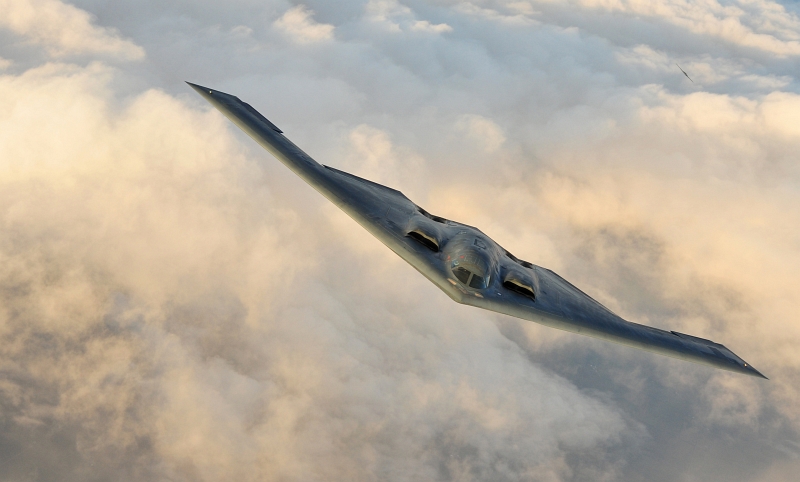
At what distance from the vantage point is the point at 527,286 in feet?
65.5

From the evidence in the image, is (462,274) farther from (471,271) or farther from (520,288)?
(520,288)

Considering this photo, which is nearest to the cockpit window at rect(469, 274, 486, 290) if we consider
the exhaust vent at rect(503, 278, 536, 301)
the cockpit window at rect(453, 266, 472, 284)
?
the cockpit window at rect(453, 266, 472, 284)

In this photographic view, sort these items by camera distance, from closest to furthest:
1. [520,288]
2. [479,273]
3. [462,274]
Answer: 1. [462,274]
2. [479,273]
3. [520,288]

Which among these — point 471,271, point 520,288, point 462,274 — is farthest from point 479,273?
point 520,288

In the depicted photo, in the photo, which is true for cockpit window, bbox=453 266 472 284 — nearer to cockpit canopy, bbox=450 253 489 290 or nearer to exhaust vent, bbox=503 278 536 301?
cockpit canopy, bbox=450 253 489 290

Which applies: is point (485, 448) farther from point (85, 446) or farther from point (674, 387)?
point (85, 446)

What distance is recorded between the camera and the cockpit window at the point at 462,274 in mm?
18672

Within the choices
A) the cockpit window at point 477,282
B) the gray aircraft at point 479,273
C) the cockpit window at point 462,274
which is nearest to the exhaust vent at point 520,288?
the gray aircraft at point 479,273

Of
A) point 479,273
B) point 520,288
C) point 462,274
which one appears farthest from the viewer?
point 520,288

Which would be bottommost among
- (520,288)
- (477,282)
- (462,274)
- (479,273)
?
(520,288)

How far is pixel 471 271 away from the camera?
18781 mm

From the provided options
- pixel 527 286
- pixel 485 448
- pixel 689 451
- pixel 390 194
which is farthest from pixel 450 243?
pixel 689 451

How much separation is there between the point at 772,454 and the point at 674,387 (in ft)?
86.2

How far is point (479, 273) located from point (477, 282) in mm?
375
